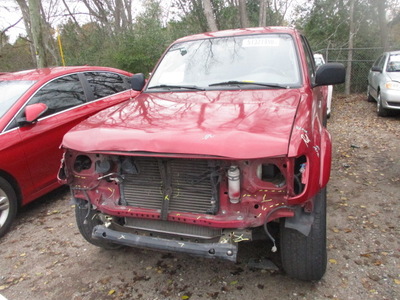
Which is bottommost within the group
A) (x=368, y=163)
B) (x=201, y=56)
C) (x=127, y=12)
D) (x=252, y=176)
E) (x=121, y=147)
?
(x=368, y=163)

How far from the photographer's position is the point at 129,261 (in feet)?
10.4

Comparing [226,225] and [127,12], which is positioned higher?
[127,12]

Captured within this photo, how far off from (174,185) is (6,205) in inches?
94.3

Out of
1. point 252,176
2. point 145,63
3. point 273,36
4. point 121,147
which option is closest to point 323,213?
point 252,176

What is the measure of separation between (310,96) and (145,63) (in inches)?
441

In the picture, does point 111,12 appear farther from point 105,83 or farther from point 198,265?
point 198,265

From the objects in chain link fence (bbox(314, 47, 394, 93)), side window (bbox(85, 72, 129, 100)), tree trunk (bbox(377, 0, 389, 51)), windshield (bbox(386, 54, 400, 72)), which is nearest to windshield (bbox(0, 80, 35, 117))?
side window (bbox(85, 72, 129, 100))

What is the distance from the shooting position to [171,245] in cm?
235

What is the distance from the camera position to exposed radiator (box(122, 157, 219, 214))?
232 cm

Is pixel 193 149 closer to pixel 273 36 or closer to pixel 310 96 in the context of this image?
pixel 310 96

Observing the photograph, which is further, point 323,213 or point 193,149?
point 323,213

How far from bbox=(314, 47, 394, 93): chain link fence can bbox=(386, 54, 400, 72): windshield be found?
10.5 feet

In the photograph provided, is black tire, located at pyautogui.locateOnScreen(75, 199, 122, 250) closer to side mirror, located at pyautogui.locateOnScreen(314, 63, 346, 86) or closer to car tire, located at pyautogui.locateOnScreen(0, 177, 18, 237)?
car tire, located at pyautogui.locateOnScreen(0, 177, 18, 237)

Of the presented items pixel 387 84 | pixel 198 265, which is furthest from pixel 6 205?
pixel 387 84
